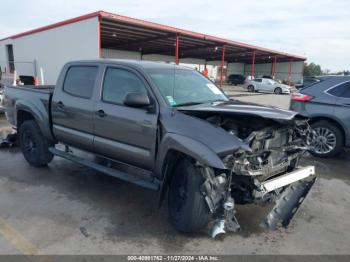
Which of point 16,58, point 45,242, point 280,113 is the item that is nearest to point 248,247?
point 280,113

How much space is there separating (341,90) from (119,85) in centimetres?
475

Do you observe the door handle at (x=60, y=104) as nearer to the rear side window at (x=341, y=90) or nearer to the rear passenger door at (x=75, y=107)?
the rear passenger door at (x=75, y=107)

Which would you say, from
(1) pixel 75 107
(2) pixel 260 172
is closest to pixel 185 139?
(2) pixel 260 172

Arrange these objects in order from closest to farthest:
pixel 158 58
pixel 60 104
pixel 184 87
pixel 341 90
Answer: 1. pixel 184 87
2. pixel 60 104
3. pixel 341 90
4. pixel 158 58

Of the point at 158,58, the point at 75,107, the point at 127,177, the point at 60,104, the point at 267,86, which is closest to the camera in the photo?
the point at 127,177

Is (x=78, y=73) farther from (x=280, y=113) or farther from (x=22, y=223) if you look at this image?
(x=280, y=113)

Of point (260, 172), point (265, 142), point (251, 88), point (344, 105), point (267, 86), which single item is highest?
point (344, 105)

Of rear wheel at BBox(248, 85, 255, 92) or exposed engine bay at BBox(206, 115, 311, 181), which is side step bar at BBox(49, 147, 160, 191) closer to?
exposed engine bay at BBox(206, 115, 311, 181)

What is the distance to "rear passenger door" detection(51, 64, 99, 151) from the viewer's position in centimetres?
451

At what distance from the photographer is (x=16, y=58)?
83.9 ft

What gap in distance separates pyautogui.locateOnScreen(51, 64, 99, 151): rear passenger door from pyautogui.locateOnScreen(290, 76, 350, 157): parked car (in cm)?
425

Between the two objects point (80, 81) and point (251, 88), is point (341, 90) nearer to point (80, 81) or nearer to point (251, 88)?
point (80, 81)

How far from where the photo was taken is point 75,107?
15.3 ft

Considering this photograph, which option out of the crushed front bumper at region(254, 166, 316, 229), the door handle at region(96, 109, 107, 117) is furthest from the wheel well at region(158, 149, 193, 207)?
the door handle at region(96, 109, 107, 117)
